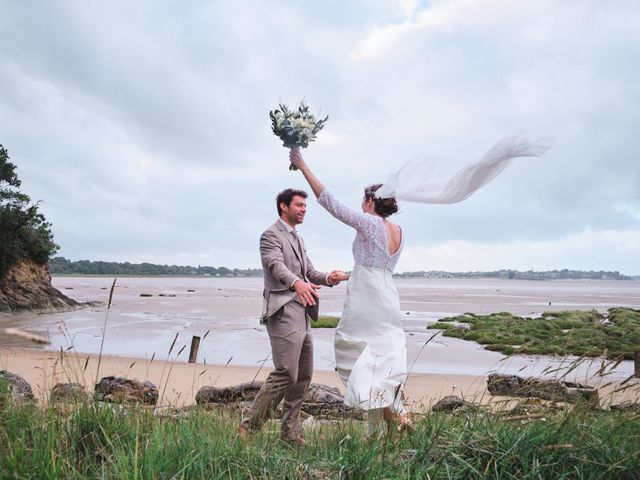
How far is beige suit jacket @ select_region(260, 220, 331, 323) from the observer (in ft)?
16.0

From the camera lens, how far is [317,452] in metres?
3.45

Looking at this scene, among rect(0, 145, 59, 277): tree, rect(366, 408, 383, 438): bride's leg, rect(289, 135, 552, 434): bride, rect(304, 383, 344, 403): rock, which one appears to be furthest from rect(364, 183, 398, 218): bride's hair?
rect(0, 145, 59, 277): tree

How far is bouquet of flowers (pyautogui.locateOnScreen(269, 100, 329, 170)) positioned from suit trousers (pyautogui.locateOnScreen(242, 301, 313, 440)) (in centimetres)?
135

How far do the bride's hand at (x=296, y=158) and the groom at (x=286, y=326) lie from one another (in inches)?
25.4

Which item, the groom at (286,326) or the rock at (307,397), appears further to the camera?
the rock at (307,397)

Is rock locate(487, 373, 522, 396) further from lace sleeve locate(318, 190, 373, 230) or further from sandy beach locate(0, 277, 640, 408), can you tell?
lace sleeve locate(318, 190, 373, 230)

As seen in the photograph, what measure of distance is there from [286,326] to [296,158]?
1475 mm

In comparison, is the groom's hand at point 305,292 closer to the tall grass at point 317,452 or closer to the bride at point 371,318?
the bride at point 371,318

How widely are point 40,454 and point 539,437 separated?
275 centimetres

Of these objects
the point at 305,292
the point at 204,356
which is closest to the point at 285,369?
the point at 305,292

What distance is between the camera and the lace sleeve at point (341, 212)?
449 centimetres

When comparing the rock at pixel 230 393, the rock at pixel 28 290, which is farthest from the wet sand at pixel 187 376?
the rock at pixel 28 290

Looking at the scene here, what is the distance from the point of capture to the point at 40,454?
290cm

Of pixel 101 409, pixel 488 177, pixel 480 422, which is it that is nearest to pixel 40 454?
pixel 101 409
